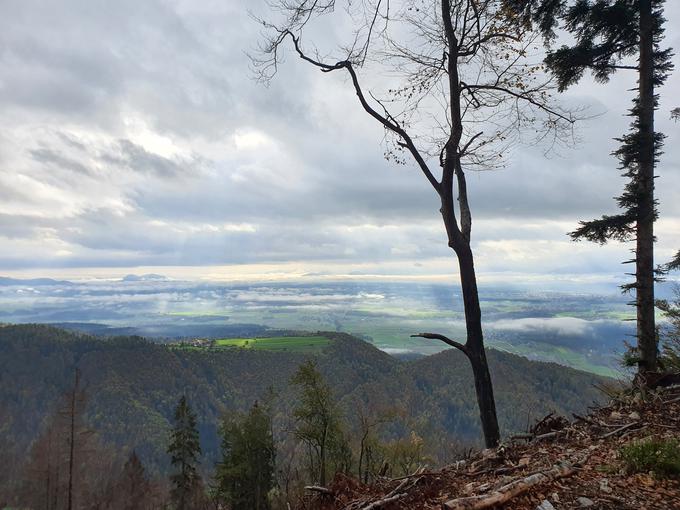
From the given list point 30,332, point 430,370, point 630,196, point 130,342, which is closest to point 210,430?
point 130,342

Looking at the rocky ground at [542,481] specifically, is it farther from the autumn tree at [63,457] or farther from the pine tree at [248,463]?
the autumn tree at [63,457]

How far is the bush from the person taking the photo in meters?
3.74

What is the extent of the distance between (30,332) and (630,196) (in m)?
233

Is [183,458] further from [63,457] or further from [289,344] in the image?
[289,344]

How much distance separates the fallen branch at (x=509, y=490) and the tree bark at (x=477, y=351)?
2880 millimetres

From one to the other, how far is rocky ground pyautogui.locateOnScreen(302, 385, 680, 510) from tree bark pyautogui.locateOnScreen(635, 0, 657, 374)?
10.3 ft

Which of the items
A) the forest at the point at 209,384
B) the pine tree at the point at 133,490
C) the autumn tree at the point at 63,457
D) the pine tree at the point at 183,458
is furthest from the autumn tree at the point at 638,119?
the forest at the point at 209,384

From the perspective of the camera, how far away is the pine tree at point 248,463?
2866 centimetres

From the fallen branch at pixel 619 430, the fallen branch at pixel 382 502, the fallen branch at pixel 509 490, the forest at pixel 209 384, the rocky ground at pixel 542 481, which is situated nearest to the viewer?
the fallen branch at pixel 509 490

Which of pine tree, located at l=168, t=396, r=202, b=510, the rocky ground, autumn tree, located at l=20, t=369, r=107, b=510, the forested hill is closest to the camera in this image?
the rocky ground

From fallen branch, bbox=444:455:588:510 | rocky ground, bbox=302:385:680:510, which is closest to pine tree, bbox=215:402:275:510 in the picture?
rocky ground, bbox=302:385:680:510

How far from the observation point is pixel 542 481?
3734 mm

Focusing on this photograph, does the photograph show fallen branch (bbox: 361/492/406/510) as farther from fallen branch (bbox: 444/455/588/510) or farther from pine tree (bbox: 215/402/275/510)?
pine tree (bbox: 215/402/275/510)

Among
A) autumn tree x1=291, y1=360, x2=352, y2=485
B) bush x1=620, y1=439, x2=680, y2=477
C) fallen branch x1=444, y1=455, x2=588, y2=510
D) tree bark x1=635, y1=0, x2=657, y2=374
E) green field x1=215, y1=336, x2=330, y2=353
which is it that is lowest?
green field x1=215, y1=336, x2=330, y2=353
